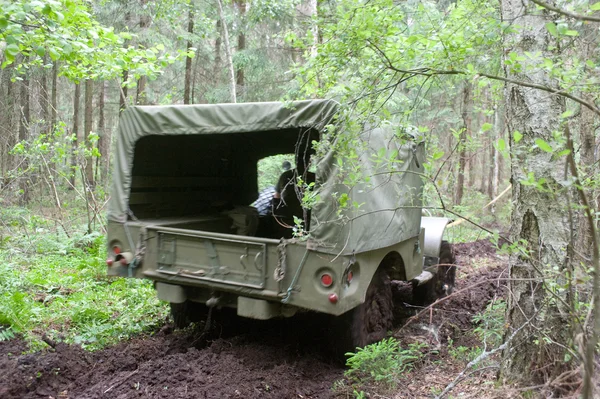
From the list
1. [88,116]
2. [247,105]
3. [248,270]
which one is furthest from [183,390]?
[88,116]

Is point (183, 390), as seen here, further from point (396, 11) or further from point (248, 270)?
point (396, 11)

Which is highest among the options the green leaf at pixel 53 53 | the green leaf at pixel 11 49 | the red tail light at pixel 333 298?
the green leaf at pixel 53 53

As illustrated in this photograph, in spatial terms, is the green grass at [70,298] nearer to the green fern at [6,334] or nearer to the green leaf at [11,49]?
the green fern at [6,334]

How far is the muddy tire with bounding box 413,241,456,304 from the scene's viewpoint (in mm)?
7083

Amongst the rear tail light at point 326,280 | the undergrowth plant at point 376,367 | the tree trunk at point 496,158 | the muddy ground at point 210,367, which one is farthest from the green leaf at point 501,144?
the tree trunk at point 496,158

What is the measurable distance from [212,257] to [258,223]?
7.25 ft

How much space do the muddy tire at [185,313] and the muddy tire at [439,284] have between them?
3229mm

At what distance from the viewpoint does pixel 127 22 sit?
49.6 feet

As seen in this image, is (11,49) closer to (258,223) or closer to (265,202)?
(258,223)

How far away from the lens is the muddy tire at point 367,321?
491 cm

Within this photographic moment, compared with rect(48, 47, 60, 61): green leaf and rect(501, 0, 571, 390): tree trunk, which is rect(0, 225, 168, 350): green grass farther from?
rect(501, 0, 571, 390): tree trunk

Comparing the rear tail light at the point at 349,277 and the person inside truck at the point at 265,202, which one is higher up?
the person inside truck at the point at 265,202

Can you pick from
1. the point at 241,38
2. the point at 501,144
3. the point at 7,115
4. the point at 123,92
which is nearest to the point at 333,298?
the point at 501,144

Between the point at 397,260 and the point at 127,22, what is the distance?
13.3m
